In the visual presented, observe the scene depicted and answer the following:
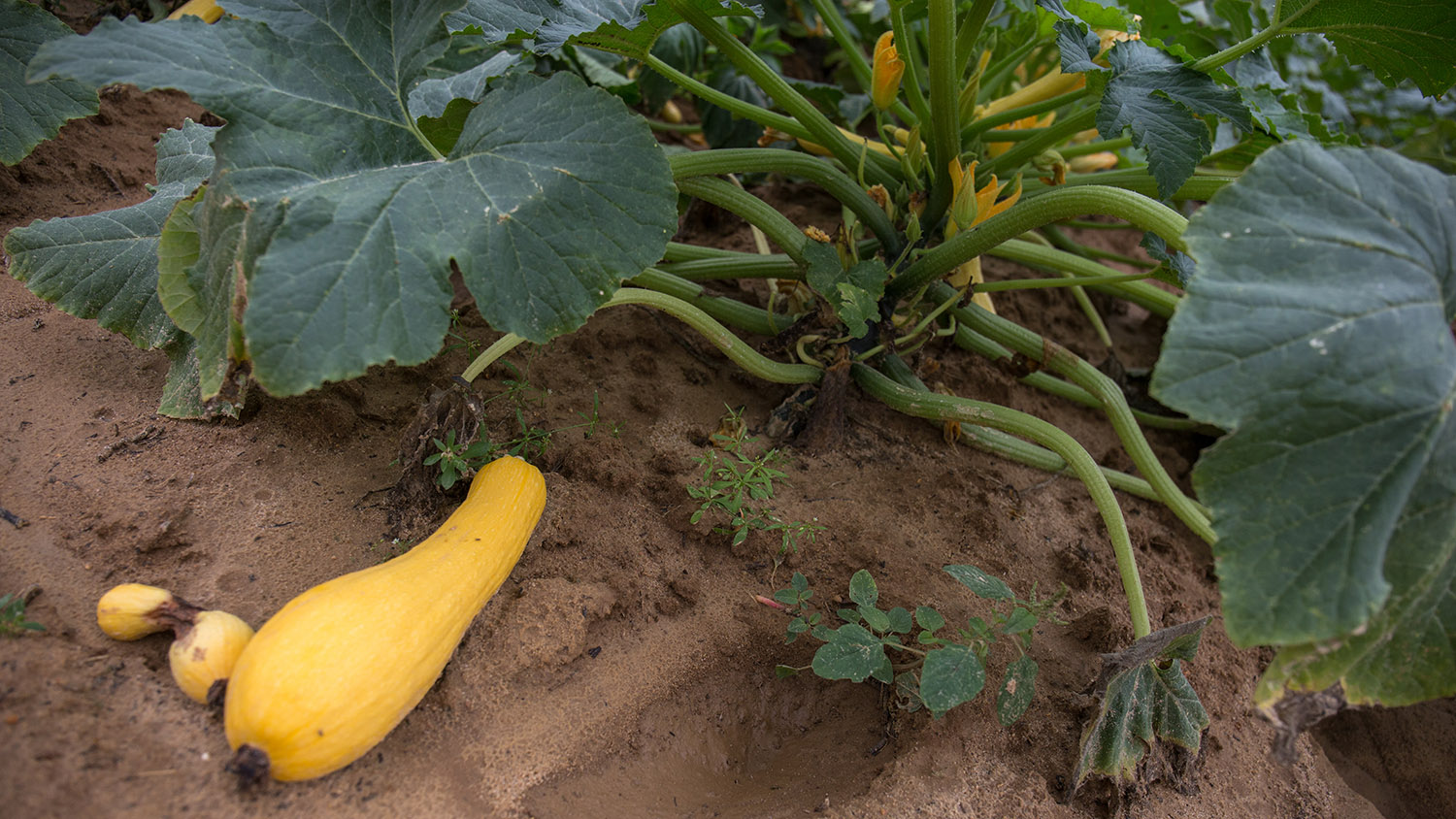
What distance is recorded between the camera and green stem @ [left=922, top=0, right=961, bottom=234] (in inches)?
64.9

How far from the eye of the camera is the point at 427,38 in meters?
1.51

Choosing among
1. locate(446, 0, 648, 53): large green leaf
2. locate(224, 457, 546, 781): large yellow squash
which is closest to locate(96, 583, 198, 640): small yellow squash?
locate(224, 457, 546, 781): large yellow squash

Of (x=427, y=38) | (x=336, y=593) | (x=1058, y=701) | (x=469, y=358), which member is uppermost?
(x=427, y=38)

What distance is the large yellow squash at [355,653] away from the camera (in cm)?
112

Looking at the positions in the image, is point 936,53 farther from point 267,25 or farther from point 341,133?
point 267,25

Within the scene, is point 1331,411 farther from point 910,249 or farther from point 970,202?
point 910,249

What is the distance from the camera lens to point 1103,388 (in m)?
1.98

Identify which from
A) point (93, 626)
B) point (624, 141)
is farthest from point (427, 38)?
point (93, 626)

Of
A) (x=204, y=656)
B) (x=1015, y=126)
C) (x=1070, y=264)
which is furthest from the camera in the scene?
(x=1015, y=126)

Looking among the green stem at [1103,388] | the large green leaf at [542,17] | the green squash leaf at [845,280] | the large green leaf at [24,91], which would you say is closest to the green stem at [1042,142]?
the green stem at [1103,388]

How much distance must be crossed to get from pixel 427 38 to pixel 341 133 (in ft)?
0.78

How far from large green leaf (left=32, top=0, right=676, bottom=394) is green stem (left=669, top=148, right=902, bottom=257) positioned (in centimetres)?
42

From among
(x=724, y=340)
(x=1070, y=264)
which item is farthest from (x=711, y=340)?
(x=1070, y=264)

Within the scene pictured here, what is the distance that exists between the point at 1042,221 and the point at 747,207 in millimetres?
620
